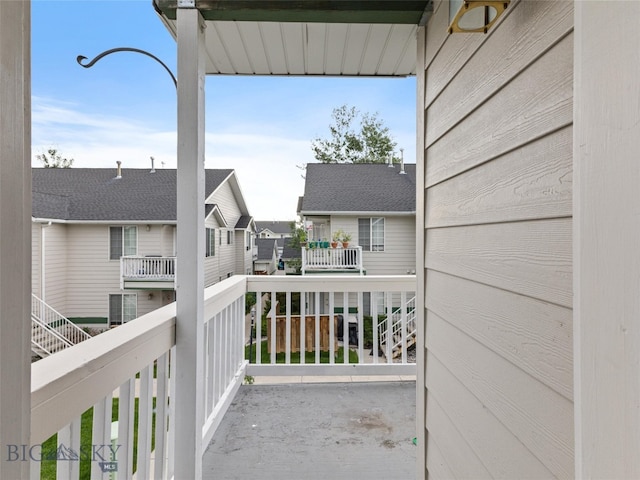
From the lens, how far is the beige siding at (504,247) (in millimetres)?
705

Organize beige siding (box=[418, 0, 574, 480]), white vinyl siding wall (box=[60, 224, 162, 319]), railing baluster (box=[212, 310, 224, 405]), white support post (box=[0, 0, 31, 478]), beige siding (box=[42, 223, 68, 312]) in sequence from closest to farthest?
1. white support post (box=[0, 0, 31, 478])
2. beige siding (box=[418, 0, 574, 480])
3. railing baluster (box=[212, 310, 224, 405])
4. beige siding (box=[42, 223, 68, 312])
5. white vinyl siding wall (box=[60, 224, 162, 319])

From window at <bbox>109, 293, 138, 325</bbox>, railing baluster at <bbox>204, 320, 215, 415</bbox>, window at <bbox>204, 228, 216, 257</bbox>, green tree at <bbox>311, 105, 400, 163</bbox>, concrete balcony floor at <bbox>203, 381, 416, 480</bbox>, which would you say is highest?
green tree at <bbox>311, 105, 400, 163</bbox>

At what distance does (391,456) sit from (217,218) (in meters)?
9.19

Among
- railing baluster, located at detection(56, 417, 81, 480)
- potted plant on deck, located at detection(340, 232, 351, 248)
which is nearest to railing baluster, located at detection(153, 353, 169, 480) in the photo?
railing baluster, located at detection(56, 417, 81, 480)

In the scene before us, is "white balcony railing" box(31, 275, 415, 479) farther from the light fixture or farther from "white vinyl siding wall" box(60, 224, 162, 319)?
"white vinyl siding wall" box(60, 224, 162, 319)

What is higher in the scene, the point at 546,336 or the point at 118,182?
the point at 118,182

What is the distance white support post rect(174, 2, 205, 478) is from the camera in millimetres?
1463

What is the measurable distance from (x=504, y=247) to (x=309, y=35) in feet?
4.87

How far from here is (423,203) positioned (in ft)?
5.16

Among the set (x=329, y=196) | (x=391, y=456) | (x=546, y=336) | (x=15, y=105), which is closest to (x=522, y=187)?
(x=546, y=336)

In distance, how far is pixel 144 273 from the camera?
8.20 metres

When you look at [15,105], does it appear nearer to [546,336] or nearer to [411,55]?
[546,336]

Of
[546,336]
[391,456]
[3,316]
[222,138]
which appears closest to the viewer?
[3,316]

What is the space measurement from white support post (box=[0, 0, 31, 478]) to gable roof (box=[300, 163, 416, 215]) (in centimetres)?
837
